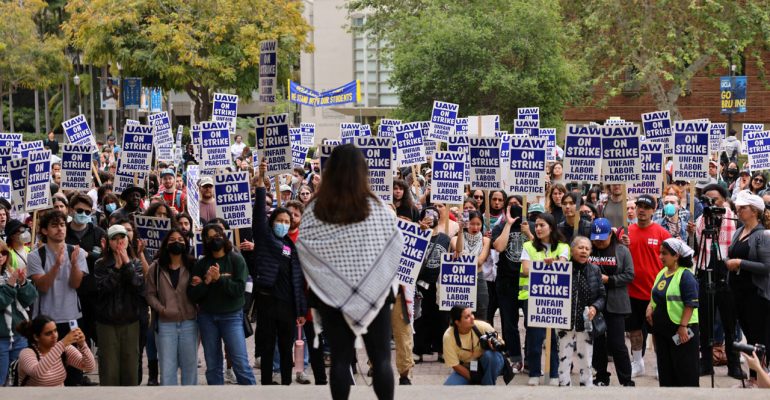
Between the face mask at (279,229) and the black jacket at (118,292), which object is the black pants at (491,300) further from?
the black jacket at (118,292)

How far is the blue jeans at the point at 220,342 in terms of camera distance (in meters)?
10.4

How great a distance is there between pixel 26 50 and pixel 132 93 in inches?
670

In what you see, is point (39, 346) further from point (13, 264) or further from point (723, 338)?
point (723, 338)

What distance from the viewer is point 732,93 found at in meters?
36.7

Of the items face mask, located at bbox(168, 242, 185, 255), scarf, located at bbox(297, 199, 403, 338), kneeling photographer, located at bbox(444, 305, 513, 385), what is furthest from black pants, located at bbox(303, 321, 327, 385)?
scarf, located at bbox(297, 199, 403, 338)

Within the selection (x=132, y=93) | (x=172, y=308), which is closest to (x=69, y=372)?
(x=172, y=308)

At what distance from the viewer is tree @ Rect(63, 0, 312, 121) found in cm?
3872

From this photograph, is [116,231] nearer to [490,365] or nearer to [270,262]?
[270,262]

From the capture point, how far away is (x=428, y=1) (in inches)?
1470

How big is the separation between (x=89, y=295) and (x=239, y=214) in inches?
90.8

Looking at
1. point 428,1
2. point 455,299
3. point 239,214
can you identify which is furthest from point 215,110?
point 428,1

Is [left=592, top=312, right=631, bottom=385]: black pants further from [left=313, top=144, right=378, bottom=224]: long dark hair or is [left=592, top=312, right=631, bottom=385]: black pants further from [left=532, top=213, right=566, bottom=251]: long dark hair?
[left=313, top=144, right=378, bottom=224]: long dark hair

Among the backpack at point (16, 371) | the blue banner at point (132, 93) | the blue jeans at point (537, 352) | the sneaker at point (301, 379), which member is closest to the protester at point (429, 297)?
the blue jeans at point (537, 352)

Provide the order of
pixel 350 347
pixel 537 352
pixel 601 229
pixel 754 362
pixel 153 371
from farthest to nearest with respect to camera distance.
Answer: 1. pixel 153 371
2. pixel 537 352
3. pixel 601 229
4. pixel 754 362
5. pixel 350 347
